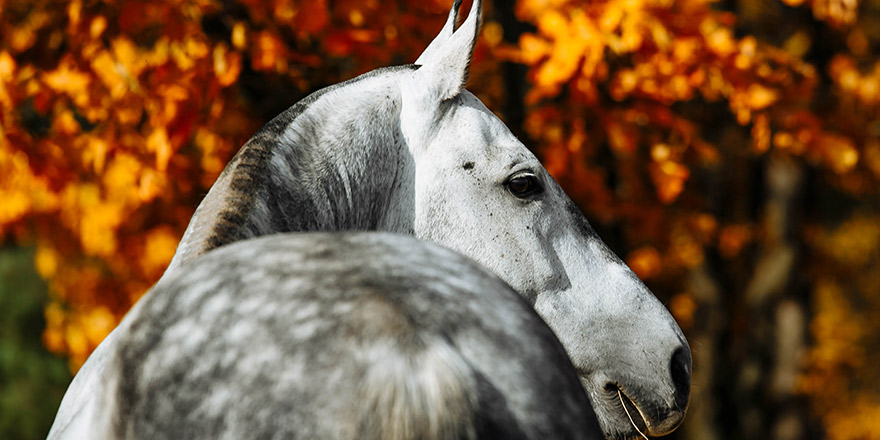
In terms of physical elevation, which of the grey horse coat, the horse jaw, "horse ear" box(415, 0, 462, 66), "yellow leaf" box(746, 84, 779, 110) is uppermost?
the grey horse coat

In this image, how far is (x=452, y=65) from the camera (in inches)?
94.1

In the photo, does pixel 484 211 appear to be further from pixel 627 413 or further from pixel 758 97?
pixel 758 97

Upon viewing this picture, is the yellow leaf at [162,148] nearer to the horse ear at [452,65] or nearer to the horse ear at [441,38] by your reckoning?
the horse ear at [441,38]

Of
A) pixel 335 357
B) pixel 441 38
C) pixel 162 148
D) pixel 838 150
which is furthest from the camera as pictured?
pixel 838 150

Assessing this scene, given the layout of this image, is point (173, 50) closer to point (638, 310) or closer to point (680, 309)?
point (638, 310)

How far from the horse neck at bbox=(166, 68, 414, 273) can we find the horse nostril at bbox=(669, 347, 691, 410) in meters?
0.82

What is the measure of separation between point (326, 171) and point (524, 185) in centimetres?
55

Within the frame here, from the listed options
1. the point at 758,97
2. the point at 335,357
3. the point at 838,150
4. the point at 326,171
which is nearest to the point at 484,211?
the point at 326,171

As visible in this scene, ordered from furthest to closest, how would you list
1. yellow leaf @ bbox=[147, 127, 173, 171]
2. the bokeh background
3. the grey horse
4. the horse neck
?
the bokeh background → yellow leaf @ bbox=[147, 127, 173, 171] → the grey horse → the horse neck

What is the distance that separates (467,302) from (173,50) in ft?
12.3

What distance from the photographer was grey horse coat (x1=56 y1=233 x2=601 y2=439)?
1.07 metres

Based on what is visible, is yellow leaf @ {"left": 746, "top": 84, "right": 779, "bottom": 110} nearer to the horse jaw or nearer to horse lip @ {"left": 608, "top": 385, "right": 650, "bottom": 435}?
the horse jaw

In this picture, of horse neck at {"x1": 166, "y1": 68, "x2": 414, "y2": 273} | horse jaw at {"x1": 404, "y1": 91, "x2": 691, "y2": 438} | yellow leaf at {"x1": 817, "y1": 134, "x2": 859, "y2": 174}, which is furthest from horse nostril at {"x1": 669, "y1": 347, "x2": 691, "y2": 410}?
yellow leaf at {"x1": 817, "y1": 134, "x2": 859, "y2": 174}

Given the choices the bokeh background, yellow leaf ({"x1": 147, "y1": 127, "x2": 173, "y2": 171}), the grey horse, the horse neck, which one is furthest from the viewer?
the bokeh background
